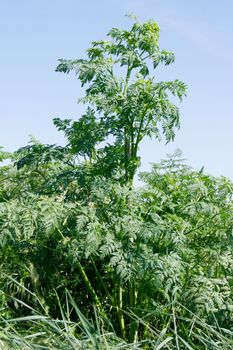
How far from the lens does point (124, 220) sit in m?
5.01

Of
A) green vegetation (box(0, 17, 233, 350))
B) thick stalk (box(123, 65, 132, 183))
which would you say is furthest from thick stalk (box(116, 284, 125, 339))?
thick stalk (box(123, 65, 132, 183))

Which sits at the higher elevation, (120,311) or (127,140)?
(127,140)

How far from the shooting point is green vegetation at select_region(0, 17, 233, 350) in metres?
5.01

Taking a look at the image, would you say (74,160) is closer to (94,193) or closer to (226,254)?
(94,193)

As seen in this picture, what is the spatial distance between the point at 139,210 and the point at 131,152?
73 cm

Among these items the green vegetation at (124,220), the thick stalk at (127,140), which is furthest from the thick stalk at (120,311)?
the thick stalk at (127,140)

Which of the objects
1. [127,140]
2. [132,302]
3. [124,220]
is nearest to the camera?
[124,220]

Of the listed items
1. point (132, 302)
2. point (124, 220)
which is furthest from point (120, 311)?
point (124, 220)

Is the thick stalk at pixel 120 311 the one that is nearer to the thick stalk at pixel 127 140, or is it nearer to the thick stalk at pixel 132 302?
the thick stalk at pixel 132 302

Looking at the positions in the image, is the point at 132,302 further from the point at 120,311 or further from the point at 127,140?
the point at 127,140

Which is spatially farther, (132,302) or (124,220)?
(132,302)

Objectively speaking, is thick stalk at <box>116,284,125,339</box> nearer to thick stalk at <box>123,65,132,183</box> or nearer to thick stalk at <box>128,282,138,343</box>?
thick stalk at <box>128,282,138,343</box>

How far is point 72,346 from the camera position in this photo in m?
2.47

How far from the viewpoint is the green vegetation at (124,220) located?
5012 millimetres
